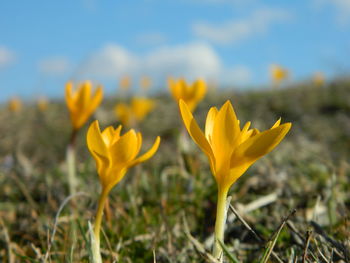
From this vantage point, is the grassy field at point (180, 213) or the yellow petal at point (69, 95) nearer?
the grassy field at point (180, 213)

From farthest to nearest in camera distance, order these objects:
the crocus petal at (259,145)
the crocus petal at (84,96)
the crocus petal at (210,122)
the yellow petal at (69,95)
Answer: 1. the crocus petal at (84,96)
2. the yellow petal at (69,95)
3. the crocus petal at (210,122)
4. the crocus petal at (259,145)

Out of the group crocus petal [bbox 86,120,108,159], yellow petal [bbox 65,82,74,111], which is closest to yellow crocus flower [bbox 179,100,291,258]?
crocus petal [bbox 86,120,108,159]

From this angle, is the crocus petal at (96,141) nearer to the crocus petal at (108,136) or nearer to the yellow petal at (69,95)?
the crocus petal at (108,136)

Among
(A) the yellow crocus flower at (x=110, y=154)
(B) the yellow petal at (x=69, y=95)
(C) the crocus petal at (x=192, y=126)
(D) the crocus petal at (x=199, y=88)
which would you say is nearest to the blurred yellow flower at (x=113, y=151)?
(A) the yellow crocus flower at (x=110, y=154)

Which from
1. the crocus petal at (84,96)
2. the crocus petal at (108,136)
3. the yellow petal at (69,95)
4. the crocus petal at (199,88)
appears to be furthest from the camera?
the crocus petal at (199,88)

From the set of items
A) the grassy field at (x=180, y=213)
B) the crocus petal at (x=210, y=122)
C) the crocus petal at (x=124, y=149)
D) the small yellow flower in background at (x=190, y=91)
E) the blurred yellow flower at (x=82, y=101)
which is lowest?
the grassy field at (x=180, y=213)

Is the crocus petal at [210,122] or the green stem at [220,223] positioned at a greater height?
the crocus petal at [210,122]

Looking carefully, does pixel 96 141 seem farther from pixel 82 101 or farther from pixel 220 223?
pixel 82 101
